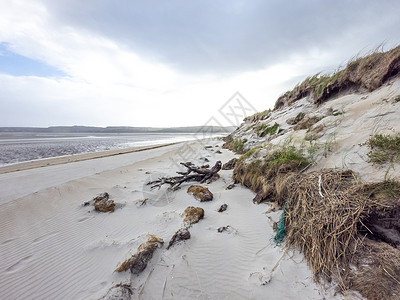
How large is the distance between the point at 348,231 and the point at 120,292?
312cm

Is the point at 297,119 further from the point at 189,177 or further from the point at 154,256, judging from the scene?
the point at 154,256

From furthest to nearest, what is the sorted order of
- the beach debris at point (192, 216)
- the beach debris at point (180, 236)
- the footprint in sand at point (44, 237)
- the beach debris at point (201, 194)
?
1. the beach debris at point (201, 194)
2. the beach debris at point (192, 216)
3. the footprint in sand at point (44, 237)
4. the beach debris at point (180, 236)

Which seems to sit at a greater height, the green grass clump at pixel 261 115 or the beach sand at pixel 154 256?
the green grass clump at pixel 261 115

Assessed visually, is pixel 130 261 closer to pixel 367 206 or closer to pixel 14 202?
pixel 367 206

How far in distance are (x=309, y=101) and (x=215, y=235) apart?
11878 millimetres

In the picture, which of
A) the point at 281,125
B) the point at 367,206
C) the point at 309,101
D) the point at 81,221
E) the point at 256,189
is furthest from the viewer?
the point at 309,101

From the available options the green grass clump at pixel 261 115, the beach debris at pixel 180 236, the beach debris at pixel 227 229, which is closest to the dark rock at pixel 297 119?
the green grass clump at pixel 261 115

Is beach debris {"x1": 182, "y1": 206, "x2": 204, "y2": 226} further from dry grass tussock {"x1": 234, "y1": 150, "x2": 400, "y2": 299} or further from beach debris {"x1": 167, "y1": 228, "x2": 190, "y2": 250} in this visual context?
dry grass tussock {"x1": 234, "y1": 150, "x2": 400, "y2": 299}

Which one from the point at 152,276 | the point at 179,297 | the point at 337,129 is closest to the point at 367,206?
the point at 179,297

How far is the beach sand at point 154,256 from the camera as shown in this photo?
2318 mm

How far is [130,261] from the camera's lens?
103 inches

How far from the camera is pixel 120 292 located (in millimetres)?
2229

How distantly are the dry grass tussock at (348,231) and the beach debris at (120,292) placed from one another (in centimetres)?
245

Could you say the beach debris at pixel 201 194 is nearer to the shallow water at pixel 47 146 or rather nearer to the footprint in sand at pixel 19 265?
the footprint in sand at pixel 19 265
